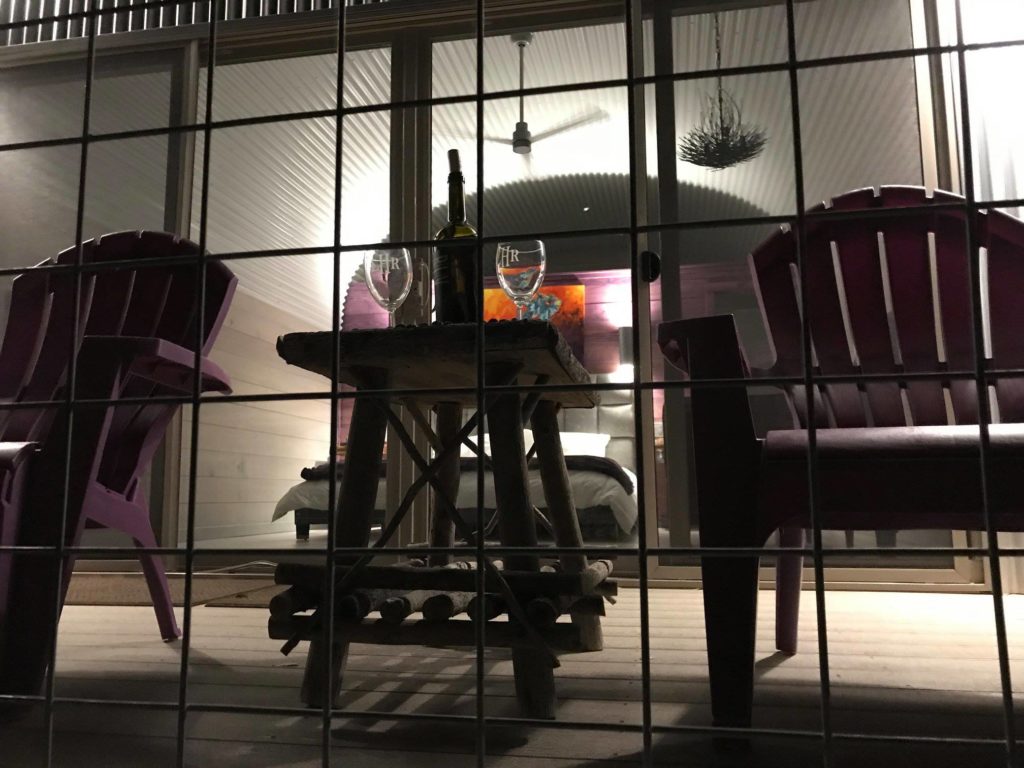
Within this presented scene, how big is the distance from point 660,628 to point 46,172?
3.59 m

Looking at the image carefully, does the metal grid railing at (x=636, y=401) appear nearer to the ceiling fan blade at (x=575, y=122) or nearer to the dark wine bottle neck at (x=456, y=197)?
the dark wine bottle neck at (x=456, y=197)

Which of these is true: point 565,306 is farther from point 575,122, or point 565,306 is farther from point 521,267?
point 521,267

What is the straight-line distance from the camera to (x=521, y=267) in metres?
1.68

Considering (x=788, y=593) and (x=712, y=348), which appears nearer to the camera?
(x=712, y=348)

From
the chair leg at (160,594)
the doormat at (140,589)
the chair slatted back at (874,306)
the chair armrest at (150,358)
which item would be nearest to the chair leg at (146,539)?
the chair leg at (160,594)

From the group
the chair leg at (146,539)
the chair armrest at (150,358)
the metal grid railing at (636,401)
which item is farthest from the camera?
the chair leg at (146,539)

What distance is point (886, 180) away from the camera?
3350mm

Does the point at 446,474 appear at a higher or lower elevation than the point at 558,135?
lower

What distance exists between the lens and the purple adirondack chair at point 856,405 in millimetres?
1228

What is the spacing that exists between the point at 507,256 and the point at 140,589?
2371mm

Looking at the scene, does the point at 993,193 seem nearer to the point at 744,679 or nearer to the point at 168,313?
the point at 744,679

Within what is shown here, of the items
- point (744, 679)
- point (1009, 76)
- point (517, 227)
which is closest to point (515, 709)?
point (744, 679)

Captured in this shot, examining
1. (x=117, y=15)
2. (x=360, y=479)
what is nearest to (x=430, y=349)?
(x=360, y=479)

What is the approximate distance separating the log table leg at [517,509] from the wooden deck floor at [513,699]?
63mm
